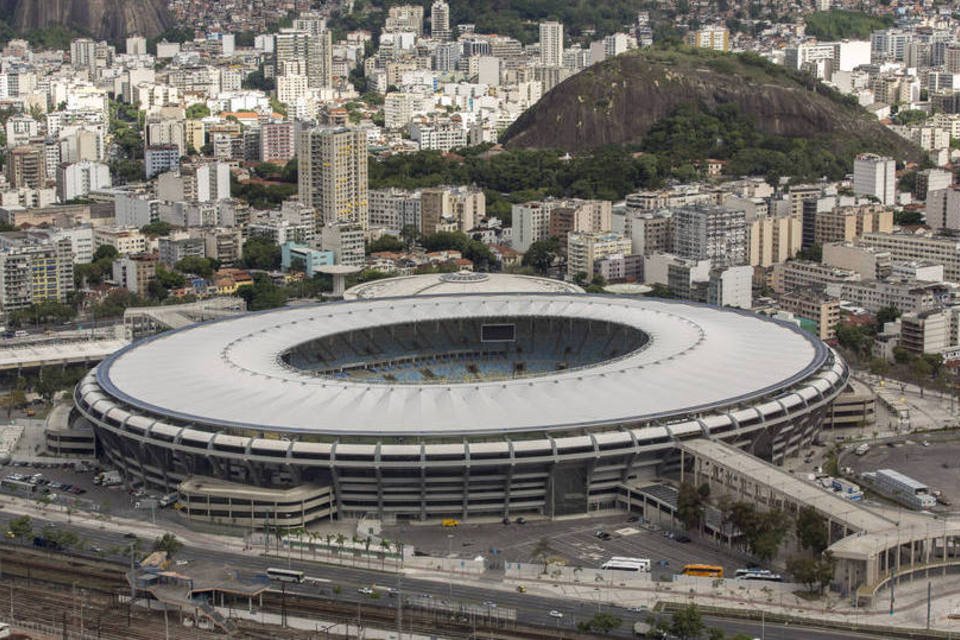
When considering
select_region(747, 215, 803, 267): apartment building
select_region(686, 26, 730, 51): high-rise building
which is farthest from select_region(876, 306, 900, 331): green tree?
select_region(686, 26, 730, 51): high-rise building

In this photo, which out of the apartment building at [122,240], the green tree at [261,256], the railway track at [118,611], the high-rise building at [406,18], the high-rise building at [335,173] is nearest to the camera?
the railway track at [118,611]

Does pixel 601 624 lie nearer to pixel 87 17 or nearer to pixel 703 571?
pixel 703 571

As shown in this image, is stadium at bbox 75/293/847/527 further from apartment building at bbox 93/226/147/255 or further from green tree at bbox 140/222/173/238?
green tree at bbox 140/222/173/238

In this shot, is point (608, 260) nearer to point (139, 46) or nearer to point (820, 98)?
point (820, 98)

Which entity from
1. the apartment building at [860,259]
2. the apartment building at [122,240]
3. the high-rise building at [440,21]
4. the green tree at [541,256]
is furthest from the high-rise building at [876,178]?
the high-rise building at [440,21]

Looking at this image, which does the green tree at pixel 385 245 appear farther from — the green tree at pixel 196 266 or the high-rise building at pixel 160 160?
the high-rise building at pixel 160 160

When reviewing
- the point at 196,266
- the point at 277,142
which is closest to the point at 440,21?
the point at 277,142
